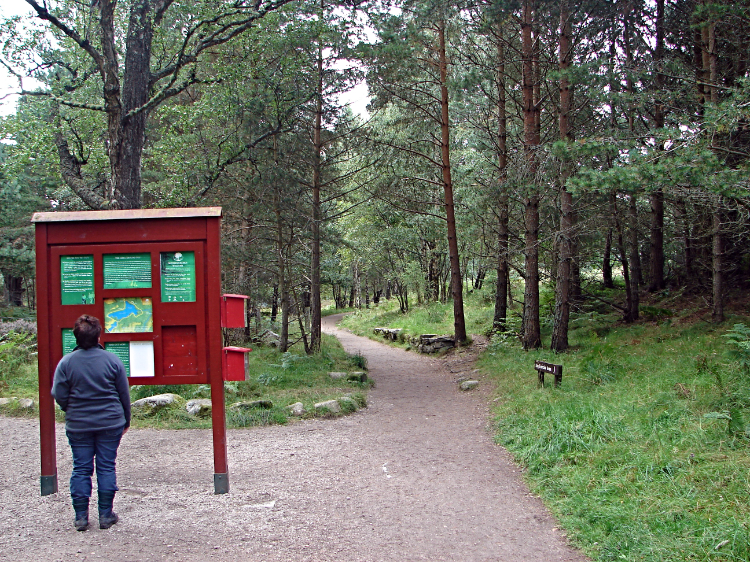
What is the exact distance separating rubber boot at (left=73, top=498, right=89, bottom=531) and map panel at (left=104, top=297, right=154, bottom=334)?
1.44 meters

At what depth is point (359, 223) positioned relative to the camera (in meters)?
29.3

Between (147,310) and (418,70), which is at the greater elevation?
(418,70)

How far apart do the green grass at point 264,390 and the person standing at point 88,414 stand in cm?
354

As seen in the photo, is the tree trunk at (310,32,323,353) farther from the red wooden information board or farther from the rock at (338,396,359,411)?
the red wooden information board

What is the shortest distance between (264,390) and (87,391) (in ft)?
19.5

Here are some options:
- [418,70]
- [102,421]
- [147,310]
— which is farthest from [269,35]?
[102,421]

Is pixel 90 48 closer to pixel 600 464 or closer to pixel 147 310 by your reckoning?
pixel 147 310

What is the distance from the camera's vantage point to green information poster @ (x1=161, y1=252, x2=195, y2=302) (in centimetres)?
490

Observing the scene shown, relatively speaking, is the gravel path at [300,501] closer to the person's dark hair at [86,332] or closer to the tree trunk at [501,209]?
the person's dark hair at [86,332]

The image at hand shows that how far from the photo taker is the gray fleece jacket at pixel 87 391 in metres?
4.12

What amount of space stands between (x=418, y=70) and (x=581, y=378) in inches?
384

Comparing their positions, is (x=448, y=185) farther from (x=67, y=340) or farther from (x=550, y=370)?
(x=67, y=340)

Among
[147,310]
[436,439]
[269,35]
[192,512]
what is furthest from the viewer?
[269,35]

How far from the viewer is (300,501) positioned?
4859mm
